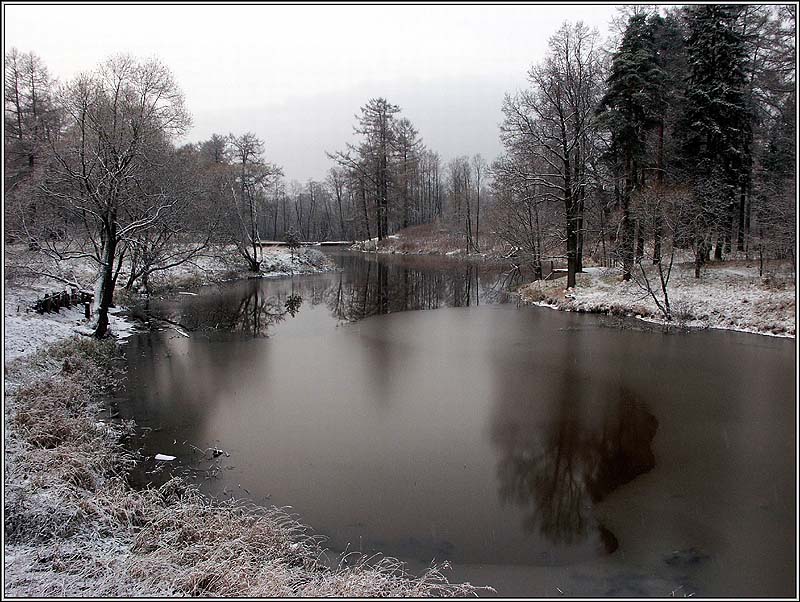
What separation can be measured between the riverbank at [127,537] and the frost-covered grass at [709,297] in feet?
44.1

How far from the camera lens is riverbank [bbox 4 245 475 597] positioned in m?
4.22

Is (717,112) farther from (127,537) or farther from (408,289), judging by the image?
(127,537)

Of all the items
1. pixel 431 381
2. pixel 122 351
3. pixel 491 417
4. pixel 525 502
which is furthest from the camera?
pixel 122 351

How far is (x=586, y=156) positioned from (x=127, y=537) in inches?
865

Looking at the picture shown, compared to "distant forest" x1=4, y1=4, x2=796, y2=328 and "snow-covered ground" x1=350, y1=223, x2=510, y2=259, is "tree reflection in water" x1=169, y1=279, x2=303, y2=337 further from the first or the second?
"snow-covered ground" x1=350, y1=223, x2=510, y2=259

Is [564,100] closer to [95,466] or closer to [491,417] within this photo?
[491,417]

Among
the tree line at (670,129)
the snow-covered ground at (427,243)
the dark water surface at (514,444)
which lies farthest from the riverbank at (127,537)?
the snow-covered ground at (427,243)

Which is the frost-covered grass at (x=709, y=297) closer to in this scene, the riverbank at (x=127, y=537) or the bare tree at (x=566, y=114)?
the bare tree at (x=566, y=114)

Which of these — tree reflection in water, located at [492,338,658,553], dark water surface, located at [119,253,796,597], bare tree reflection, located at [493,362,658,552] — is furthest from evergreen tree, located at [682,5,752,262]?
bare tree reflection, located at [493,362,658,552]

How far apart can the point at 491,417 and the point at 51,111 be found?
29435 mm

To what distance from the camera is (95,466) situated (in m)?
6.66

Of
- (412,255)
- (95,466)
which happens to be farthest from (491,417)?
(412,255)

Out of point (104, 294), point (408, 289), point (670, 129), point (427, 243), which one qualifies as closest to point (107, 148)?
point (104, 294)

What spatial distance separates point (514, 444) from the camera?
767 centimetres
